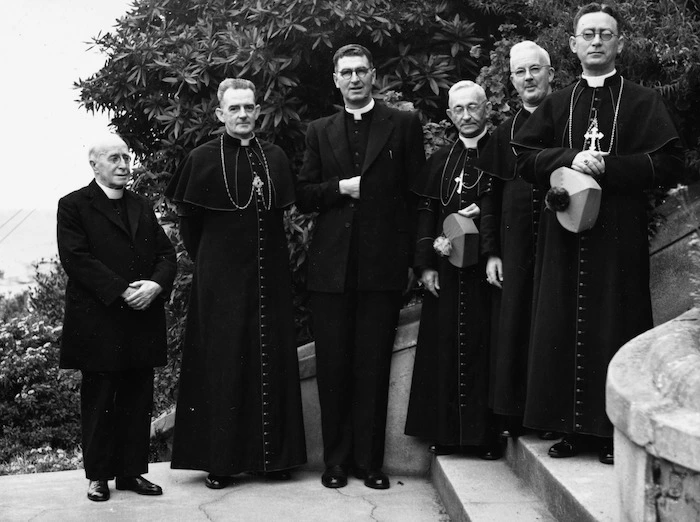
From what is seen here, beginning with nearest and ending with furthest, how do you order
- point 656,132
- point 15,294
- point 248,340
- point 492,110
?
1. point 656,132
2. point 248,340
3. point 492,110
4. point 15,294

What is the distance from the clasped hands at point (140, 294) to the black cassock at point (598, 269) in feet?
6.46

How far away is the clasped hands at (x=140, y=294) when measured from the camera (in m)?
5.08

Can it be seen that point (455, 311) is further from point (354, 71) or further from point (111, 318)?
point (111, 318)

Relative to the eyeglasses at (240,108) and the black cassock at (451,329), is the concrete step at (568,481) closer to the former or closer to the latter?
the black cassock at (451,329)

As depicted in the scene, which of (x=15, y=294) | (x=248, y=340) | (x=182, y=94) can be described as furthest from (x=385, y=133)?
(x=15, y=294)

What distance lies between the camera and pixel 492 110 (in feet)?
20.6

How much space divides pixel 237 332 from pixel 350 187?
1002 mm

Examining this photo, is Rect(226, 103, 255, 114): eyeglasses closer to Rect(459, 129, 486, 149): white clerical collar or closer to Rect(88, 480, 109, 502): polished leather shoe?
Rect(459, 129, 486, 149): white clerical collar

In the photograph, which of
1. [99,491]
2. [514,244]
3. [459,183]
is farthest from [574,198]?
[99,491]

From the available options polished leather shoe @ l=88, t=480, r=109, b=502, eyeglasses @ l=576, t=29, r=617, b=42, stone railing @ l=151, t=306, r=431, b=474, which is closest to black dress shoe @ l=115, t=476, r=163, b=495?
polished leather shoe @ l=88, t=480, r=109, b=502

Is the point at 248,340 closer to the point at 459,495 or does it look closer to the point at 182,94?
the point at 459,495

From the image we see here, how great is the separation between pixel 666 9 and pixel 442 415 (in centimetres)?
260

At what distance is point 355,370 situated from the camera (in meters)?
5.44

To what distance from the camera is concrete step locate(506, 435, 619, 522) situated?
3646 mm
